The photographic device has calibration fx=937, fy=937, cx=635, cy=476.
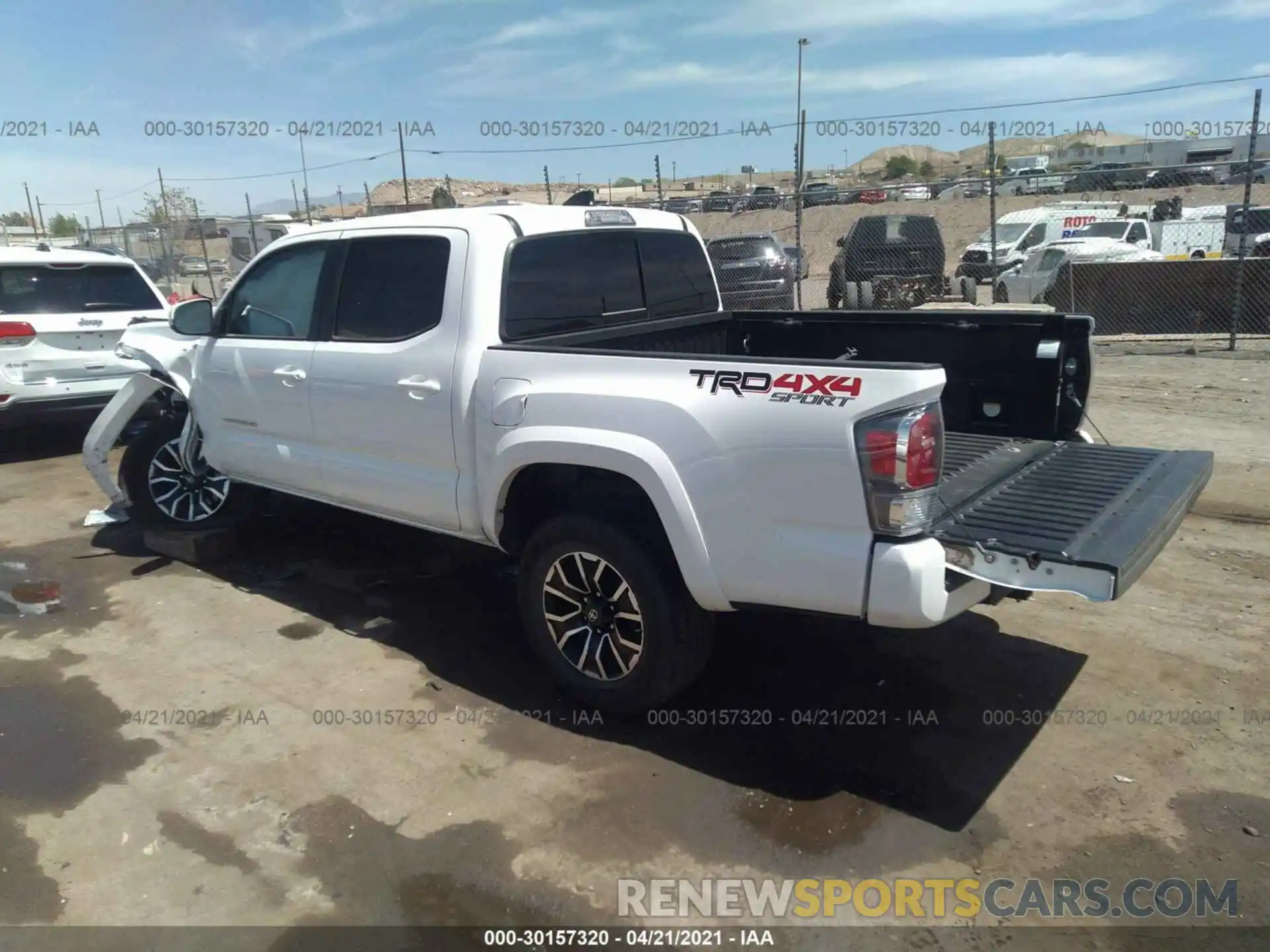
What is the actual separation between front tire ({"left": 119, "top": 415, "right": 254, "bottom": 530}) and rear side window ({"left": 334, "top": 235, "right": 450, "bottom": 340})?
2127 mm

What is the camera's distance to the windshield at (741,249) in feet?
48.4

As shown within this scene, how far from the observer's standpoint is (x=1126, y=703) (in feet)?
13.0

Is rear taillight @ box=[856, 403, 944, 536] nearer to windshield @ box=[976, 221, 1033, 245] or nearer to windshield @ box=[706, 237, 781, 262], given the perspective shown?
windshield @ box=[706, 237, 781, 262]

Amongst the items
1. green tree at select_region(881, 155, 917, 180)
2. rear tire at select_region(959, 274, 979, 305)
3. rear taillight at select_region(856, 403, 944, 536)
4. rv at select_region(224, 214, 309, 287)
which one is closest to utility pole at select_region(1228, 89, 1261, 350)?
rear tire at select_region(959, 274, 979, 305)

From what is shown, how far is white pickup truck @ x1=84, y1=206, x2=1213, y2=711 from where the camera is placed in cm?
305

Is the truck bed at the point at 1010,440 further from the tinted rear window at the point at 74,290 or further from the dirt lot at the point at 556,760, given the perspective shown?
the tinted rear window at the point at 74,290

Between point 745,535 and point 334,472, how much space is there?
8.26 feet

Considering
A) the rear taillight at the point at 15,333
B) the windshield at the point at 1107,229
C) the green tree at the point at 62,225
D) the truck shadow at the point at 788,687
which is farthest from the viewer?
the green tree at the point at 62,225

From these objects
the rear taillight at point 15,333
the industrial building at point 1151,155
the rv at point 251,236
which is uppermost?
the industrial building at point 1151,155

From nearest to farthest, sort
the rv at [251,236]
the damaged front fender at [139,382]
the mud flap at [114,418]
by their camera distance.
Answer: the damaged front fender at [139,382] < the mud flap at [114,418] < the rv at [251,236]

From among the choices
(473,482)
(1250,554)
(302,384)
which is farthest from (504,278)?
(1250,554)

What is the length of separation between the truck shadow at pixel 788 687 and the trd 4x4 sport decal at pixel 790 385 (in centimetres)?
147

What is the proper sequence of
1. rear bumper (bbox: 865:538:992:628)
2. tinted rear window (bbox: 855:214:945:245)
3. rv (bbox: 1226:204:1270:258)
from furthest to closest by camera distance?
tinted rear window (bbox: 855:214:945:245) < rv (bbox: 1226:204:1270:258) < rear bumper (bbox: 865:538:992:628)

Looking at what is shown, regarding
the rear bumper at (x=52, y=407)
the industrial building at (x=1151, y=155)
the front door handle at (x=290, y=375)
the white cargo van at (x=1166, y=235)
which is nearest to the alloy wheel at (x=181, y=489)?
the front door handle at (x=290, y=375)
